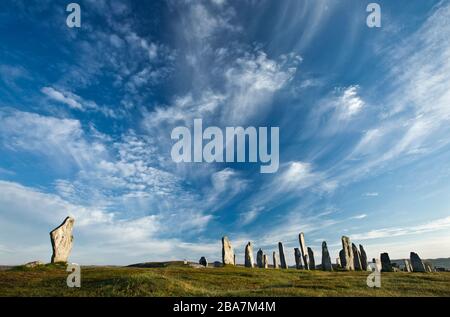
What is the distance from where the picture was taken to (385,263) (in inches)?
2771

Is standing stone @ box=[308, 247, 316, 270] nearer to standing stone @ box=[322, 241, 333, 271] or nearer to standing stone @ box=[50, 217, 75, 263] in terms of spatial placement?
standing stone @ box=[322, 241, 333, 271]

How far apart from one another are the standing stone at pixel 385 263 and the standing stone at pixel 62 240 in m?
61.9

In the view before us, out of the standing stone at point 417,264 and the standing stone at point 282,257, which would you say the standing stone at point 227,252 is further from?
the standing stone at point 417,264

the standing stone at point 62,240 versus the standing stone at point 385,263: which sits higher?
the standing stone at point 62,240

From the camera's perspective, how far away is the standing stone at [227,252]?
7762cm

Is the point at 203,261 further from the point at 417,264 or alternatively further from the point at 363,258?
the point at 417,264

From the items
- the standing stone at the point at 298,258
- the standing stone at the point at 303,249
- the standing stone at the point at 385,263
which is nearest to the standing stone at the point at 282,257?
the standing stone at the point at 298,258

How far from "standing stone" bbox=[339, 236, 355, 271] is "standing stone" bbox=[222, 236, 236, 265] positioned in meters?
26.5

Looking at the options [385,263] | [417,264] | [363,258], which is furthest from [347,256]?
[417,264]

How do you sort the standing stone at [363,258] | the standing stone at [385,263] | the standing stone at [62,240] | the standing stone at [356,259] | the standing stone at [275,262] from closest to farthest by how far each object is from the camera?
the standing stone at [62,240], the standing stone at [385,263], the standing stone at [363,258], the standing stone at [356,259], the standing stone at [275,262]

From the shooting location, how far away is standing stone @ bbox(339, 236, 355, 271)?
3113 inches

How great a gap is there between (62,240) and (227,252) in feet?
119
